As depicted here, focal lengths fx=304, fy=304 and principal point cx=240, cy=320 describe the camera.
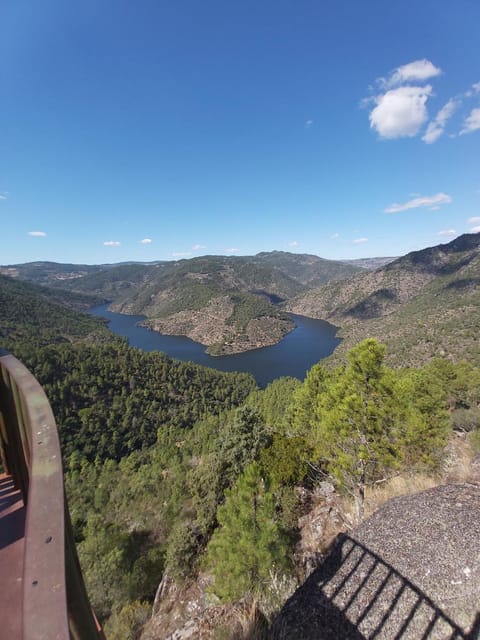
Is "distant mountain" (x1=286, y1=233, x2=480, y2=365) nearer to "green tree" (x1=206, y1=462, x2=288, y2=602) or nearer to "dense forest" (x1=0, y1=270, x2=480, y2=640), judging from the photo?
"dense forest" (x1=0, y1=270, x2=480, y2=640)

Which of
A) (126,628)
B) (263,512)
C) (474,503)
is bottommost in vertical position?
(126,628)

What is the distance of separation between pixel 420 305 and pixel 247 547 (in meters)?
123

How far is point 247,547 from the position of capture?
8328 millimetres

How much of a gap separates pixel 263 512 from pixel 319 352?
402 feet

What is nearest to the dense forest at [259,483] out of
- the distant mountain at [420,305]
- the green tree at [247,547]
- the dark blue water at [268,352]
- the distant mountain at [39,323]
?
the green tree at [247,547]

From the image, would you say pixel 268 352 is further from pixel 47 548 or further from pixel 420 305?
pixel 47 548

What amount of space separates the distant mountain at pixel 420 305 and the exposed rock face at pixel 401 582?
58701 mm

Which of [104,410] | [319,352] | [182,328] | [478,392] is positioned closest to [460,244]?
[319,352]

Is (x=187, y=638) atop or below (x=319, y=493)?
atop

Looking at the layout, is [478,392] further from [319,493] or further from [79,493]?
[79,493]

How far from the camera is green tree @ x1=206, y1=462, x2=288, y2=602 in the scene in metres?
7.96

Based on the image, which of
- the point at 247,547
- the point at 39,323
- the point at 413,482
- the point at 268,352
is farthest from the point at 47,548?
the point at 39,323

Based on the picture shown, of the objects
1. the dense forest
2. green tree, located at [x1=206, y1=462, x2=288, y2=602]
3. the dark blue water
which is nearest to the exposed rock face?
the dense forest

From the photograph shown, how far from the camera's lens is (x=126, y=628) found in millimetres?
9484
